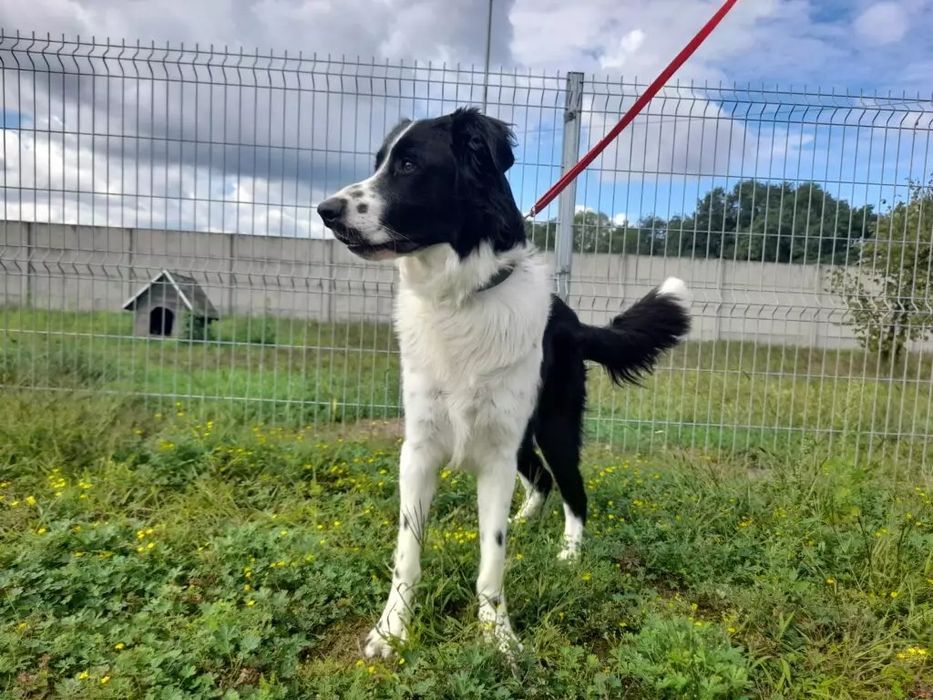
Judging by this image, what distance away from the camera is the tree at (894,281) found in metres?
4.34

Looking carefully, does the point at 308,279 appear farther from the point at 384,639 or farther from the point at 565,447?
the point at 384,639

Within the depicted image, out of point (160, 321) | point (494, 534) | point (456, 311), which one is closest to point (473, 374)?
point (456, 311)

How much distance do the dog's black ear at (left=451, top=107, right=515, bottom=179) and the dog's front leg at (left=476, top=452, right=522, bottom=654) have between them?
3.38 ft

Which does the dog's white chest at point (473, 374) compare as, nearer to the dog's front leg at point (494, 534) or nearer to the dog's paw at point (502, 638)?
the dog's front leg at point (494, 534)

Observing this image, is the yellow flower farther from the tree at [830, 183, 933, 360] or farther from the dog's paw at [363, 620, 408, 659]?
the tree at [830, 183, 933, 360]

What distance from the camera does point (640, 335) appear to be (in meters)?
3.10

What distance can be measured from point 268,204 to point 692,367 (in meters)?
3.22

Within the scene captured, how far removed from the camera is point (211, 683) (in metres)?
1.72

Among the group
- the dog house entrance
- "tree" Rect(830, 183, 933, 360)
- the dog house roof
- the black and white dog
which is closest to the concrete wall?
the dog house roof

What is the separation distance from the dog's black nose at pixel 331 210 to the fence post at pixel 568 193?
2.37 metres

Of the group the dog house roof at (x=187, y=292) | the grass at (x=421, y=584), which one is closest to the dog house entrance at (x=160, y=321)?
the dog house roof at (x=187, y=292)

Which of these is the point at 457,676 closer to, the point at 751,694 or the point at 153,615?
the point at 751,694

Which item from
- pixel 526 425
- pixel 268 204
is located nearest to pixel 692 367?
pixel 526 425

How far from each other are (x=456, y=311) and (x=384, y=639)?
1125mm
